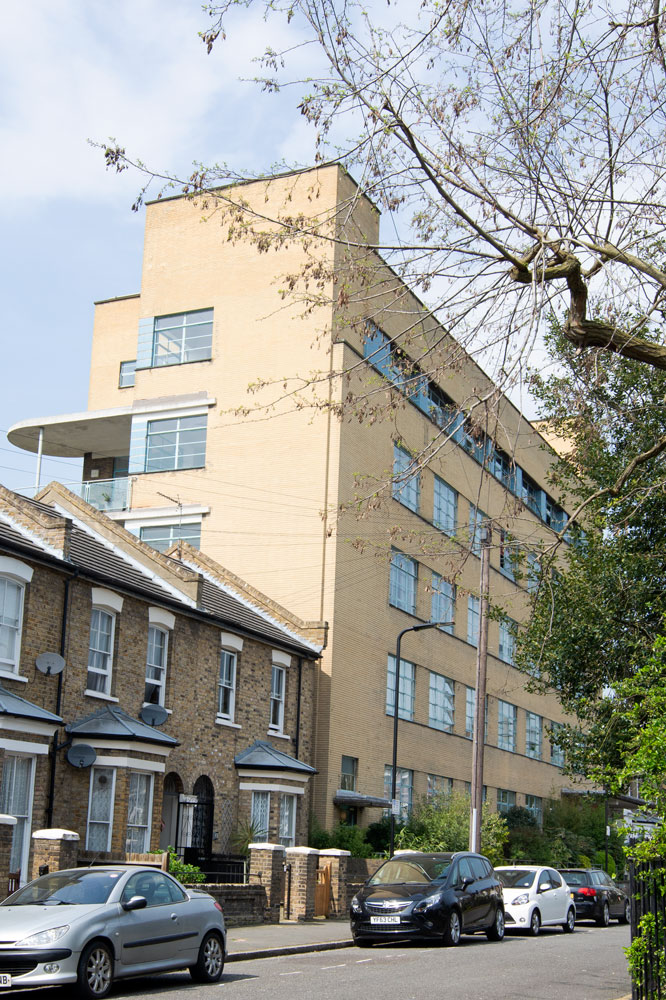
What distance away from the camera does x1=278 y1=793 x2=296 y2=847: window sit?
Answer: 90.8 ft

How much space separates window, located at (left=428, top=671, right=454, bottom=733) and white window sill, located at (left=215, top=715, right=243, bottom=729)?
43.4ft

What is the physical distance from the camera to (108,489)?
3803cm

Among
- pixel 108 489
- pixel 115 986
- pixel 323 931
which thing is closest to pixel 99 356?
pixel 108 489

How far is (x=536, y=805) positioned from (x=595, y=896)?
76.7 feet

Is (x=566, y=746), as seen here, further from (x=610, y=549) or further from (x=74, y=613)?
(x=74, y=613)

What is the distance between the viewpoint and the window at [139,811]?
72.7 feet

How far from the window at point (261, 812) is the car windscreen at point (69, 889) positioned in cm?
1360

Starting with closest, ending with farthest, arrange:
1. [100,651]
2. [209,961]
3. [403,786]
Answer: [209,961] → [100,651] → [403,786]

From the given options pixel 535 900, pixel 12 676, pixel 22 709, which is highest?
pixel 12 676

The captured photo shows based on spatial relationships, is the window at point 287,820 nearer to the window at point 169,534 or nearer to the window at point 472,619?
the window at point 169,534

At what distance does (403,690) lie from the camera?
122 feet

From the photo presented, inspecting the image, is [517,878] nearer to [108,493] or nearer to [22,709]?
[22,709]

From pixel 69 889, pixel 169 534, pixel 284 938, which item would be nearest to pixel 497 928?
pixel 284 938

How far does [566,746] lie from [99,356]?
98.2ft
